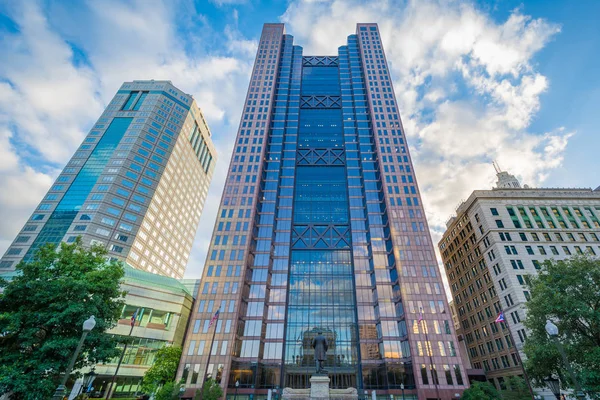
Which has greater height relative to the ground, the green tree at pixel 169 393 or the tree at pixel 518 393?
the tree at pixel 518 393

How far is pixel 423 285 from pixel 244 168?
50438 millimetres

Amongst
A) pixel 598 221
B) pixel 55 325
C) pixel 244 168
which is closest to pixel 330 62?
pixel 244 168

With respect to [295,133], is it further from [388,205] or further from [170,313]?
[170,313]

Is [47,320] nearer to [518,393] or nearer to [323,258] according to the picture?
[323,258]

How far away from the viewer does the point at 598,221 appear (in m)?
67.7

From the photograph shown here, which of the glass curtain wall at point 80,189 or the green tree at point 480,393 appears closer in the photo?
the green tree at point 480,393

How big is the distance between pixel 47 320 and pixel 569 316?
4799cm

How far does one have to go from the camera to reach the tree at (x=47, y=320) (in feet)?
74.1

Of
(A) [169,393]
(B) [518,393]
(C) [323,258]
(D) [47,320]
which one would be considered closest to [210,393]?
(A) [169,393]

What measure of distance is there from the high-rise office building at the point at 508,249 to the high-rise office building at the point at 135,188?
324ft

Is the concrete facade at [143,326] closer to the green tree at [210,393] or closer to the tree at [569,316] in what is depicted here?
the green tree at [210,393]

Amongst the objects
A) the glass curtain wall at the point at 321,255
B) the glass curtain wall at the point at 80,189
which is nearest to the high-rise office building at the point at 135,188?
the glass curtain wall at the point at 80,189

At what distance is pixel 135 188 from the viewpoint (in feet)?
332

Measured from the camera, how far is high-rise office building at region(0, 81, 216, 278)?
89500 millimetres
